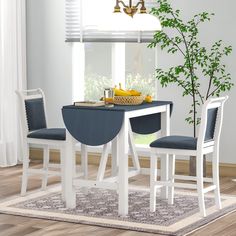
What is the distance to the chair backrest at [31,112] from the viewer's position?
5.74 metres

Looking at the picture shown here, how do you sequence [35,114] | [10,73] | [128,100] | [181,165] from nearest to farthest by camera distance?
[128,100]
[35,114]
[181,165]
[10,73]

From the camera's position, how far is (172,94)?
6.83 m

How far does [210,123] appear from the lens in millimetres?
5160

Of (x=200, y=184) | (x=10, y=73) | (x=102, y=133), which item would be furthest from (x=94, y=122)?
(x=10, y=73)

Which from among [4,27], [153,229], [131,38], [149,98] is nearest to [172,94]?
[131,38]

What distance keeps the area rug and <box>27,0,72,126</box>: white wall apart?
63.4 inches

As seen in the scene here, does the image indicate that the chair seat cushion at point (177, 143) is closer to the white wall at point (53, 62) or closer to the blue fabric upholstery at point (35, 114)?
the blue fabric upholstery at point (35, 114)

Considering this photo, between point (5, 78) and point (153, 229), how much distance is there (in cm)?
300

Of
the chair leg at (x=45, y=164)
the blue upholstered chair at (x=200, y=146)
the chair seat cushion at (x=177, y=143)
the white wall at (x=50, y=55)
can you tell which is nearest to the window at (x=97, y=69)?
the white wall at (x=50, y=55)

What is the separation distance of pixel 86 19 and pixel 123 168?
8.00ft

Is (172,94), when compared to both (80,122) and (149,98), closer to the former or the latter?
(149,98)

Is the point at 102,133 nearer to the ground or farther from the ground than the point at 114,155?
farther from the ground

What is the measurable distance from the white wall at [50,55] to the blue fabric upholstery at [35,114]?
1.40m

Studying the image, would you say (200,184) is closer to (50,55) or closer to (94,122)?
(94,122)
